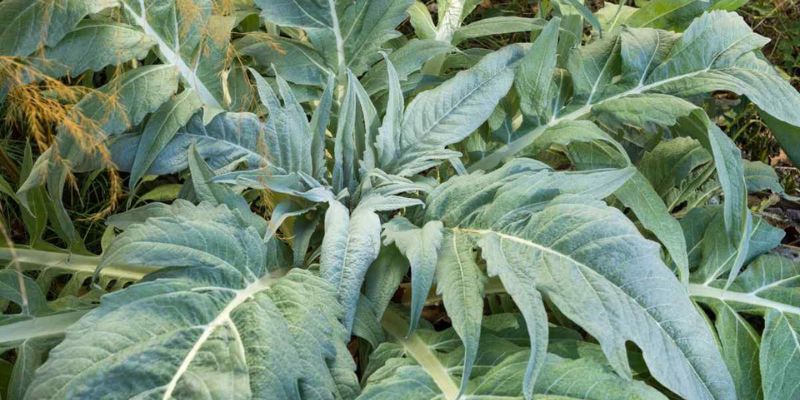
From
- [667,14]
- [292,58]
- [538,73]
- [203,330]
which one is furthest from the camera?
[667,14]

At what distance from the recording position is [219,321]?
1.04 m

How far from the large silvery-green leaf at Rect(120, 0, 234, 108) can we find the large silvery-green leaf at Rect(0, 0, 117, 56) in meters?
0.10

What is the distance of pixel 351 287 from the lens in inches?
44.2

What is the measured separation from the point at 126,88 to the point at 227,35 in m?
0.20

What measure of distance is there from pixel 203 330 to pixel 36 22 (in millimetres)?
647

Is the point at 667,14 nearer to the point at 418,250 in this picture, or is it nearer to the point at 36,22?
the point at 418,250

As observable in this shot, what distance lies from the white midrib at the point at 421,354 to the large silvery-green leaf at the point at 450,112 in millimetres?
251

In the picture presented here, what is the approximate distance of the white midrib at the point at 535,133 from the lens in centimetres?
147

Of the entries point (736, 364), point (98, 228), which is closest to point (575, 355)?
point (736, 364)

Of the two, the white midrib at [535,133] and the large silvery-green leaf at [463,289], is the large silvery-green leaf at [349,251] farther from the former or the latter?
the white midrib at [535,133]

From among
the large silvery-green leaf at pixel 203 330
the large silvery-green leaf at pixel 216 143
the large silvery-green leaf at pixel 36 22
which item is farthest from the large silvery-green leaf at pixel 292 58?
the large silvery-green leaf at pixel 203 330

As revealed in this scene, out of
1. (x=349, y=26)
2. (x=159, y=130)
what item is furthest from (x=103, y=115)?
(x=349, y=26)

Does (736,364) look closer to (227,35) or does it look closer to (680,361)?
(680,361)

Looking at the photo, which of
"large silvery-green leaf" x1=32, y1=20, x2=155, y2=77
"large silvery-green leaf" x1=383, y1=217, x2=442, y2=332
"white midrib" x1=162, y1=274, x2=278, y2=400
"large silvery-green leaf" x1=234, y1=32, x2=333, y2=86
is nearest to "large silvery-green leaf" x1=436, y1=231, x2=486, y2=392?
"large silvery-green leaf" x1=383, y1=217, x2=442, y2=332
